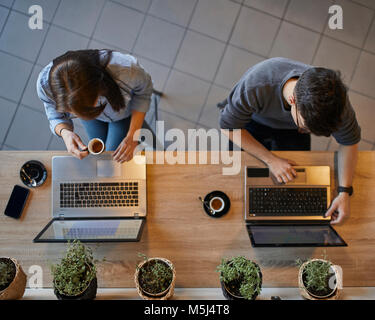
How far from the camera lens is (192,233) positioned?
58.9 inches

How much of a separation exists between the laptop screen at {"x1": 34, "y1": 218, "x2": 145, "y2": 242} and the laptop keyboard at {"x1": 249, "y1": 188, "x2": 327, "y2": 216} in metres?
0.57

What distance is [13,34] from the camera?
2.56 metres

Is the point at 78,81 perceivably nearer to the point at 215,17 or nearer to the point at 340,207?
the point at 340,207

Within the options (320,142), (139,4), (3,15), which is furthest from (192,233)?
(3,15)

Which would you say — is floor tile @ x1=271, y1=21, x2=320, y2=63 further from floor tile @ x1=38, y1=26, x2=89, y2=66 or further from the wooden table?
floor tile @ x1=38, y1=26, x2=89, y2=66

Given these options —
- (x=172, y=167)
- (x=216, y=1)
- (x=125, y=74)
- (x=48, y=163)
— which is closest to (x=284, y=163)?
(x=172, y=167)

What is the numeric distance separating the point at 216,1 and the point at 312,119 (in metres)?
1.77

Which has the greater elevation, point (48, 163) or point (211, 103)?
point (211, 103)

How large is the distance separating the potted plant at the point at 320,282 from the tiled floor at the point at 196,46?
1.39 m

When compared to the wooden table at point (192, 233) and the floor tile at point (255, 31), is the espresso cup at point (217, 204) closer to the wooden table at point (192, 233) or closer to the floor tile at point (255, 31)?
the wooden table at point (192, 233)

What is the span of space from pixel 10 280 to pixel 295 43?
8.11 ft
